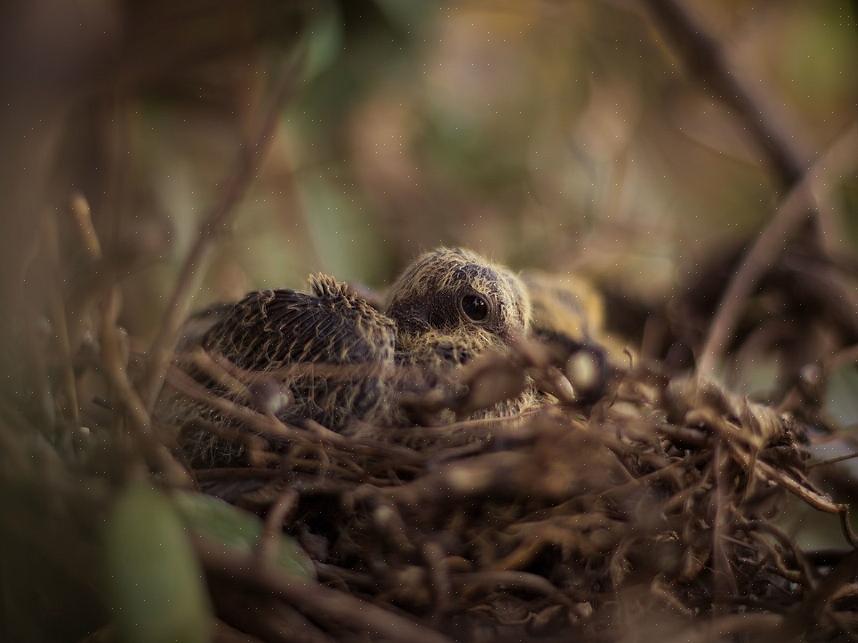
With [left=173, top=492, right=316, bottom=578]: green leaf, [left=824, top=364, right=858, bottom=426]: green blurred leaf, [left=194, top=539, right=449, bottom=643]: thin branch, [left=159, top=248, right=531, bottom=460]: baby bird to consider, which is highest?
[left=159, top=248, right=531, bottom=460]: baby bird

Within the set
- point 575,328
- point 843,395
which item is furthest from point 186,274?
point 843,395

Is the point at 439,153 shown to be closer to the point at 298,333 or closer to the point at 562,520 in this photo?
the point at 298,333

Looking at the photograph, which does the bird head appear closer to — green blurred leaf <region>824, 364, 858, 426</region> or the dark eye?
the dark eye

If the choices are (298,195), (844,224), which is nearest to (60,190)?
(298,195)

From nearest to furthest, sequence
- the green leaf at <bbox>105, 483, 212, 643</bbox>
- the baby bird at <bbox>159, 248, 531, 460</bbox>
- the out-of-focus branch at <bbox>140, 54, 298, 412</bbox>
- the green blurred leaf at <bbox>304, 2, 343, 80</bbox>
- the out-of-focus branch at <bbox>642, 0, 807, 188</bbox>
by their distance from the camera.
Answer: the green leaf at <bbox>105, 483, 212, 643</bbox>
the out-of-focus branch at <bbox>140, 54, 298, 412</bbox>
the baby bird at <bbox>159, 248, 531, 460</bbox>
the green blurred leaf at <bbox>304, 2, 343, 80</bbox>
the out-of-focus branch at <bbox>642, 0, 807, 188</bbox>

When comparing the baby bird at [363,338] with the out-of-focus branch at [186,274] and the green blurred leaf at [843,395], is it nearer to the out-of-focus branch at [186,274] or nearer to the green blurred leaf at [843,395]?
the out-of-focus branch at [186,274]

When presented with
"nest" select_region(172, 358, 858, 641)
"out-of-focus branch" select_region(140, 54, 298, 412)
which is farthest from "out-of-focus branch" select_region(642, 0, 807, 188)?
"out-of-focus branch" select_region(140, 54, 298, 412)

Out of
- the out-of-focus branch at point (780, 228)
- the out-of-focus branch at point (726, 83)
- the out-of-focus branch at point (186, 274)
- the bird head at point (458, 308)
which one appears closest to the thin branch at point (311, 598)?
the out-of-focus branch at point (186, 274)
